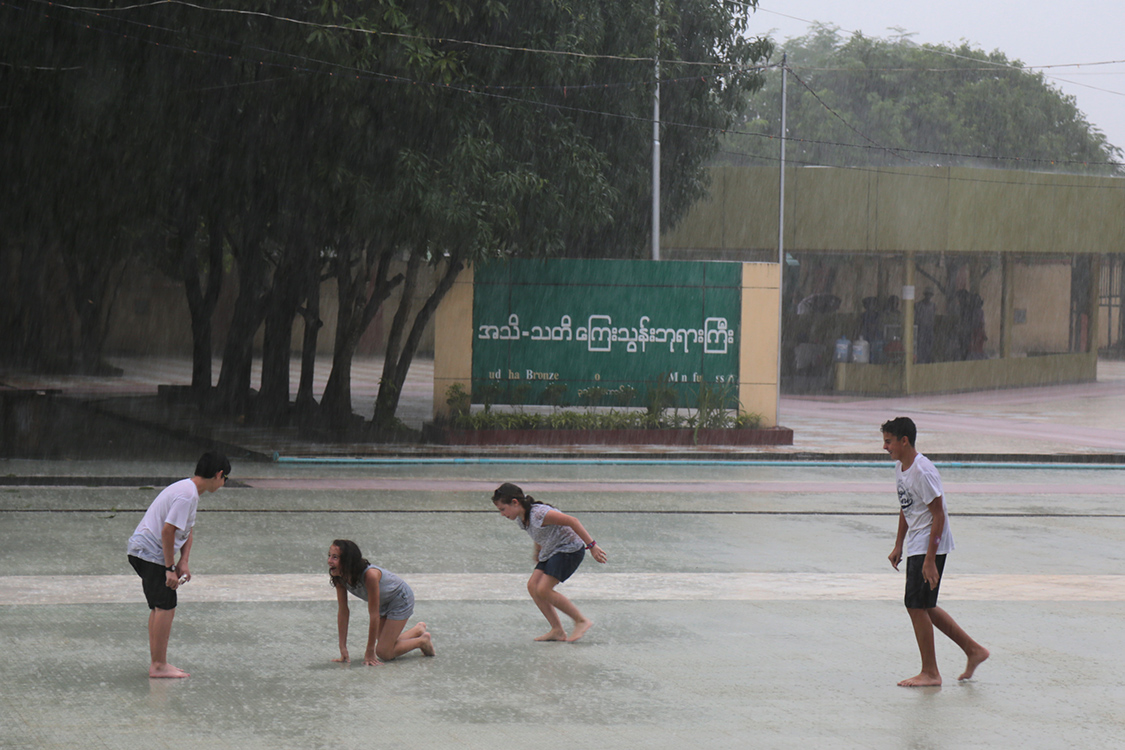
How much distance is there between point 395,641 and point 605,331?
1500 centimetres

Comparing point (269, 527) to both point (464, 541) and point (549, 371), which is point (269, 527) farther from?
point (549, 371)

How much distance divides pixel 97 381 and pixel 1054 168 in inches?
1809

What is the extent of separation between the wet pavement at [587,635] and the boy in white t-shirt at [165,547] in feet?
0.74

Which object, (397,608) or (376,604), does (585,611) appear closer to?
(397,608)

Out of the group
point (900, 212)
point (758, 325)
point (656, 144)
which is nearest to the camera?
point (758, 325)

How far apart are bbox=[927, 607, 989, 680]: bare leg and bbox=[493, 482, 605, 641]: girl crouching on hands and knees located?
200cm

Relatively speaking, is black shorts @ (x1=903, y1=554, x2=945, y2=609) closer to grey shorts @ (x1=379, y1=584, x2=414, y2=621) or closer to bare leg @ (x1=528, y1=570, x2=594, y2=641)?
bare leg @ (x1=528, y1=570, x2=594, y2=641)

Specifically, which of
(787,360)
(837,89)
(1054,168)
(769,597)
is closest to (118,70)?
(769,597)

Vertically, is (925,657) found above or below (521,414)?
below

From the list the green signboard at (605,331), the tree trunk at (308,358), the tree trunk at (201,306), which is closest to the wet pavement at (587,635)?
the green signboard at (605,331)

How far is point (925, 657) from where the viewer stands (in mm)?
7277

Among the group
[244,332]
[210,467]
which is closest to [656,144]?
[244,332]

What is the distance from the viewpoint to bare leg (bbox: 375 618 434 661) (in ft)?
24.9

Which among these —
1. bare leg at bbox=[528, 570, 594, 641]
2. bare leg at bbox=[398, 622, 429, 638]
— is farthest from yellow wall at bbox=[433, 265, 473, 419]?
bare leg at bbox=[398, 622, 429, 638]
